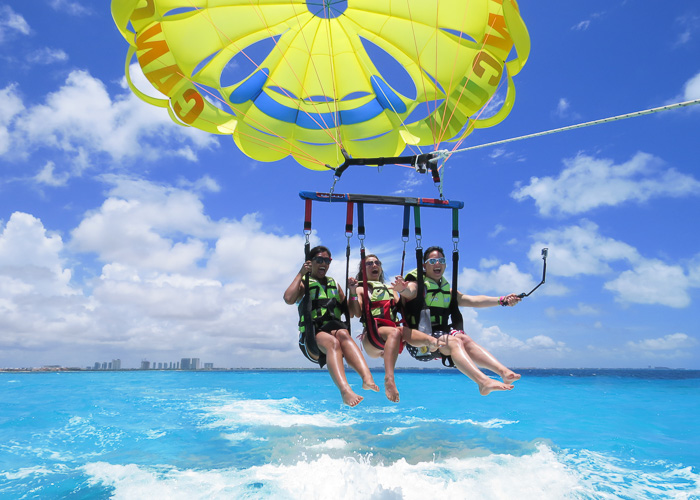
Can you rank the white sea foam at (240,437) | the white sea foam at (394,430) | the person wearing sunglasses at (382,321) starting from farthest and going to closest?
1. the white sea foam at (394,430)
2. the white sea foam at (240,437)
3. the person wearing sunglasses at (382,321)

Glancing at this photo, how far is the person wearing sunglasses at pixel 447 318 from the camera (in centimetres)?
363

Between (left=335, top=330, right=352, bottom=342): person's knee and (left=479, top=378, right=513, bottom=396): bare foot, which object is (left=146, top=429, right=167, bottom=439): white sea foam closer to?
(left=335, top=330, right=352, bottom=342): person's knee

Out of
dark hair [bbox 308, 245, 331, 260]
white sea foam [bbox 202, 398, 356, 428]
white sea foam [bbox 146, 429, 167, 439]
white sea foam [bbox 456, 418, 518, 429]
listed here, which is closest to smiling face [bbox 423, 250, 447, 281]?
dark hair [bbox 308, 245, 331, 260]

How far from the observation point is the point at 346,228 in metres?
4.32

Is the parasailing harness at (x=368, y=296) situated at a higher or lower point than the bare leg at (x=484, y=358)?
higher

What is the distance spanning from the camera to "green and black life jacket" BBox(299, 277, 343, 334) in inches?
165

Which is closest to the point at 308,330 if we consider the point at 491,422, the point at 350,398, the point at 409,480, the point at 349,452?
the point at 350,398

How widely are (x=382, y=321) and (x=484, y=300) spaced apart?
1.03 metres

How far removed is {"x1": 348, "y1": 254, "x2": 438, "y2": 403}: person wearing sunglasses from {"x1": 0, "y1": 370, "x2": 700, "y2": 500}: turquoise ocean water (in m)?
2.37

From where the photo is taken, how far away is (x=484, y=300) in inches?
173

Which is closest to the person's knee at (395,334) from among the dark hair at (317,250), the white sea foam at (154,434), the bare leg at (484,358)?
the bare leg at (484,358)

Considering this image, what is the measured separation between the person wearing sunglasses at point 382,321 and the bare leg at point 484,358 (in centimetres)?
28

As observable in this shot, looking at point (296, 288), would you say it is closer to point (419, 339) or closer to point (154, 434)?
point (419, 339)

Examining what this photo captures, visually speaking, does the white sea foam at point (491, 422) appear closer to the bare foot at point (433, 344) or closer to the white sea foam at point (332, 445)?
the white sea foam at point (332, 445)
